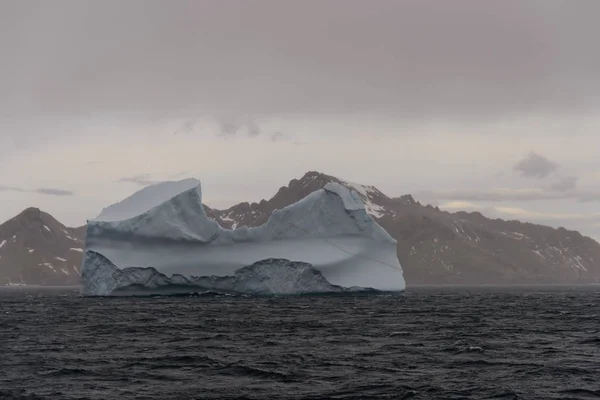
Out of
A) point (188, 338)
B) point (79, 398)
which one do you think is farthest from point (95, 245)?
point (79, 398)

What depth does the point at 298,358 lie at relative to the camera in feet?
71.7

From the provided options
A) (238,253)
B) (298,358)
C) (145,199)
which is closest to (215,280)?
(238,253)

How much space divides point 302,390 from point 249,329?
43.3ft

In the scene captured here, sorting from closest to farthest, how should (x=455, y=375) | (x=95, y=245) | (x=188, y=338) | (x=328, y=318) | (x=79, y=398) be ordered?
(x=79, y=398)
(x=455, y=375)
(x=188, y=338)
(x=328, y=318)
(x=95, y=245)

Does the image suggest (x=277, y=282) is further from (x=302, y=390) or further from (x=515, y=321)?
(x=302, y=390)

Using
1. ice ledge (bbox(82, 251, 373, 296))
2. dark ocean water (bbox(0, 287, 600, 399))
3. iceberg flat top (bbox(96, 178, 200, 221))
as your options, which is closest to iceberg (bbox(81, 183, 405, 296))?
ice ledge (bbox(82, 251, 373, 296))

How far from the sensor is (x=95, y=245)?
51.8 m

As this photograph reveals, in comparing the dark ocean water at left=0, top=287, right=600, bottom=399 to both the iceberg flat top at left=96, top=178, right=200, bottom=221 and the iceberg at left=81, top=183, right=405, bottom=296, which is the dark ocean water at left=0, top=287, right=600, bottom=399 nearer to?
the iceberg at left=81, top=183, right=405, bottom=296

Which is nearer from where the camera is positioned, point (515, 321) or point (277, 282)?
point (515, 321)

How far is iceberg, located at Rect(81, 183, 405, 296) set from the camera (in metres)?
51.5

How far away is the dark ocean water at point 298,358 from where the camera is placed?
1733 centimetres

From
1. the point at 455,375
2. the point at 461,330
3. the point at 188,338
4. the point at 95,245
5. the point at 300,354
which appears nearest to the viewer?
the point at 455,375

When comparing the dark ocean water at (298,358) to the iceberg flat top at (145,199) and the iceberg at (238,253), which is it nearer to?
the iceberg at (238,253)

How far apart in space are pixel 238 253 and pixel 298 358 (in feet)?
101
